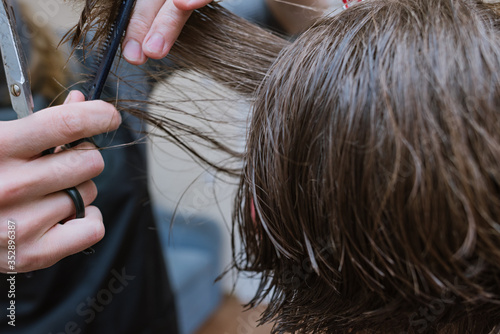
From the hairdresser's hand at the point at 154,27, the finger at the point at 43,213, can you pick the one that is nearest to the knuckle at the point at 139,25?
the hairdresser's hand at the point at 154,27

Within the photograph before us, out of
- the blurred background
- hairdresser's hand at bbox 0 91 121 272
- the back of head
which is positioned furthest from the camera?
the blurred background

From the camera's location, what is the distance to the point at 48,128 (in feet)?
1.62

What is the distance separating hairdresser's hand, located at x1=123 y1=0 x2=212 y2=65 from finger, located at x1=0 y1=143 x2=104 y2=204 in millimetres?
150

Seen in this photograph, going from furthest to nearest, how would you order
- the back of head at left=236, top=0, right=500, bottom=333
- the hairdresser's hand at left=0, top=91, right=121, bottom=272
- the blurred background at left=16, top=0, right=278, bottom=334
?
1. the blurred background at left=16, top=0, right=278, bottom=334
2. the hairdresser's hand at left=0, top=91, right=121, bottom=272
3. the back of head at left=236, top=0, right=500, bottom=333

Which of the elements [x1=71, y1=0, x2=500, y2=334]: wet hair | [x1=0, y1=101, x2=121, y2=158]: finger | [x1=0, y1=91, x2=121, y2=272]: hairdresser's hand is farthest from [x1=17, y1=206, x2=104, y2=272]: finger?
[x1=71, y1=0, x2=500, y2=334]: wet hair

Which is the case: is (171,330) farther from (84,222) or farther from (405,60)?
(405,60)

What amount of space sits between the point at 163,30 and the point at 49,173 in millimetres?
238

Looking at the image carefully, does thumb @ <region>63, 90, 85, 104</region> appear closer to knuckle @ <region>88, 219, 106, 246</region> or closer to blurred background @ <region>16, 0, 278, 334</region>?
knuckle @ <region>88, 219, 106, 246</region>

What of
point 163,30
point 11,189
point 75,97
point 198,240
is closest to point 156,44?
point 163,30

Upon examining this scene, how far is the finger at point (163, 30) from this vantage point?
21.8 inches

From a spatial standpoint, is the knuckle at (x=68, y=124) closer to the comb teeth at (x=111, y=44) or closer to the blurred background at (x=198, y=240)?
the comb teeth at (x=111, y=44)

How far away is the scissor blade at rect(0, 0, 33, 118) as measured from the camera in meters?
0.50

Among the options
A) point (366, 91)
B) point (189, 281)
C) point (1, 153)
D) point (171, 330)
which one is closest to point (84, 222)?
point (1, 153)

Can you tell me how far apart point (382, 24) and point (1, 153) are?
0.47 meters
